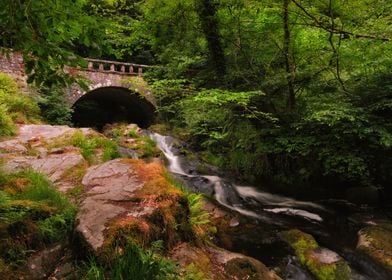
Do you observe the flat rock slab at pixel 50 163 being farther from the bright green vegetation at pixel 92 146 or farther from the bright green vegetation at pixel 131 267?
the bright green vegetation at pixel 131 267

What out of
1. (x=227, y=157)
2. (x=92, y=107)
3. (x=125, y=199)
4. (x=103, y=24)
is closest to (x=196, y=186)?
(x=227, y=157)

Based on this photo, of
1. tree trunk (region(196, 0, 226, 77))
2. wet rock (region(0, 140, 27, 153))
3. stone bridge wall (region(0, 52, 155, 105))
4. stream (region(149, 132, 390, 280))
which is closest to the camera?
stream (region(149, 132, 390, 280))

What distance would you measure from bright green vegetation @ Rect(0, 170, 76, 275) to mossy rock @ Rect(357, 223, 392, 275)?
17.3ft

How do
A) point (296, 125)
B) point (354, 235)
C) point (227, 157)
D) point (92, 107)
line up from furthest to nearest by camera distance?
point (92, 107), point (227, 157), point (296, 125), point (354, 235)

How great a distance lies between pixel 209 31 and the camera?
10.1 meters

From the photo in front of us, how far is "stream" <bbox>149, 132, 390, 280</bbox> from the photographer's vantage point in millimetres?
6133

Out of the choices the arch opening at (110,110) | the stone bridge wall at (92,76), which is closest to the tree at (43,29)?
the stone bridge wall at (92,76)

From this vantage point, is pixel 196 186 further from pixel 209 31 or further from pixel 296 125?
pixel 209 31

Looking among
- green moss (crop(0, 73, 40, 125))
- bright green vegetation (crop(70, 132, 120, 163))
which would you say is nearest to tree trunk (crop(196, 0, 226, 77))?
bright green vegetation (crop(70, 132, 120, 163))

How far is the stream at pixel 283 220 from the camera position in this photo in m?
6.13

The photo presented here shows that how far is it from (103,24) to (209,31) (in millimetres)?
7543

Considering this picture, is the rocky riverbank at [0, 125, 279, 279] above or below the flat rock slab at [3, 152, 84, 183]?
below

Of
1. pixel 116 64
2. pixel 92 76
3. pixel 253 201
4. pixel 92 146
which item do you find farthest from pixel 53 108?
pixel 253 201

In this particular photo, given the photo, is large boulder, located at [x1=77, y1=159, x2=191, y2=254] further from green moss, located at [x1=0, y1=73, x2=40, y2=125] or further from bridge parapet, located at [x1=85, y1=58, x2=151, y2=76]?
bridge parapet, located at [x1=85, y1=58, x2=151, y2=76]
